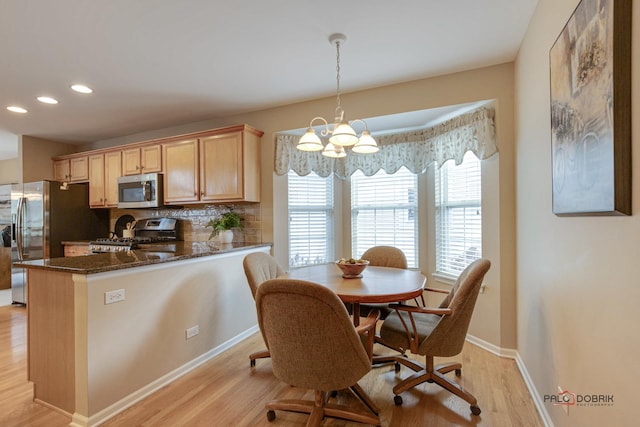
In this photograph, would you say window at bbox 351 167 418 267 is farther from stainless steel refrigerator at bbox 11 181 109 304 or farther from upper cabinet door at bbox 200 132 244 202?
stainless steel refrigerator at bbox 11 181 109 304

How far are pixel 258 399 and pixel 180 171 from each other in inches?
111

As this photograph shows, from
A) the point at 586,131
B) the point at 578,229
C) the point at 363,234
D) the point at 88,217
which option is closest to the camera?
the point at 586,131

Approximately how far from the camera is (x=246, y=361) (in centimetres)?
268

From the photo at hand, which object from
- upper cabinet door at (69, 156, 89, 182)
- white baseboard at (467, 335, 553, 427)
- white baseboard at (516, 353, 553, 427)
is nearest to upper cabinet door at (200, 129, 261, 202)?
upper cabinet door at (69, 156, 89, 182)

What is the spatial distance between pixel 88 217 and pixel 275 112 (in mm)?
3512

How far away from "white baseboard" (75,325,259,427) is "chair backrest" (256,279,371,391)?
117cm

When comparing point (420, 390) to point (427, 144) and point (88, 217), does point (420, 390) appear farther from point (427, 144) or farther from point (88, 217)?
point (88, 217)

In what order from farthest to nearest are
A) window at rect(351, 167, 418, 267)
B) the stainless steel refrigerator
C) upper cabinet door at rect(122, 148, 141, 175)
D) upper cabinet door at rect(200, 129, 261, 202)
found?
the stainless steel refrigerator → upper cabinet door at rect(122, 148, 141, 175) → window at rect(351, 167, 418, 267) → upper cabinet door at rect(200, 129, 261, 202)

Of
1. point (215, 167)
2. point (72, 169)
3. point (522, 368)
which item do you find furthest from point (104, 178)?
point (522, 368)

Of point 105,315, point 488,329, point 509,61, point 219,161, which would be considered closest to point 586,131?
point 509,61

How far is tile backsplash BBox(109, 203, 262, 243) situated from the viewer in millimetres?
3789

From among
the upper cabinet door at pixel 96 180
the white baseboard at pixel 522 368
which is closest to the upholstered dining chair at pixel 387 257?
the white baseboard at pixel 522 368

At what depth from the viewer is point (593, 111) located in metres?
1.18

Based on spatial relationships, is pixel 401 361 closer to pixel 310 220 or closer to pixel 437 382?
pixel 437 382
